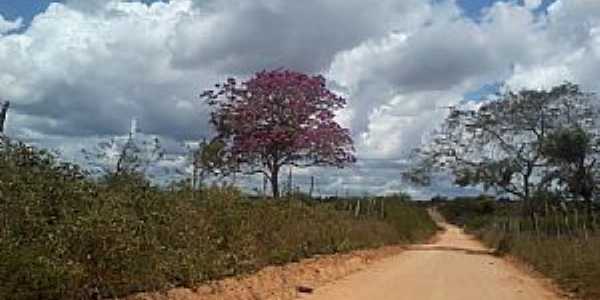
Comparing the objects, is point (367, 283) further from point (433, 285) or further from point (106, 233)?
point (106, 233)

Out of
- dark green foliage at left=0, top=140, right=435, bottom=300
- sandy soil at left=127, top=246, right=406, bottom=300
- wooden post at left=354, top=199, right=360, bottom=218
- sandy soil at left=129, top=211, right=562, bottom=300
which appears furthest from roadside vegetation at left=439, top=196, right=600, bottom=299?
dark green foliage at left=0, top=140, right=435, bottom=300

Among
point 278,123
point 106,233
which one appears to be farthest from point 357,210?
point 106,233

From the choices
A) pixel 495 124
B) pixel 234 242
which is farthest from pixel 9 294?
pixel 495 124

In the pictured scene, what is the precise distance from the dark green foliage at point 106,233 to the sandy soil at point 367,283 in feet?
1.17

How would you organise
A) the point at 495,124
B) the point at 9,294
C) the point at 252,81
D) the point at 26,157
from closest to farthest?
the point at 9,294
the point at 26,157
the point at 252,81
the point at 495,124

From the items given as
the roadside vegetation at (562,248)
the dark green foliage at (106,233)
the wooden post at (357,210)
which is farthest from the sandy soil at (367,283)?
the wooden post at (357,210)

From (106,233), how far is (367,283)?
11.0m

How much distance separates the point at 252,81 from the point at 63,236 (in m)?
24.3

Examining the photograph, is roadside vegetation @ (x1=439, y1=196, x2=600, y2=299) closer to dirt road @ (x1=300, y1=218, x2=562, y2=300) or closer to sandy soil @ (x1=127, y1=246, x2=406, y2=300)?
dirt road @ (x1=300, y1=218, x2=562, y2=300)

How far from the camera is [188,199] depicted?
15.5 meters

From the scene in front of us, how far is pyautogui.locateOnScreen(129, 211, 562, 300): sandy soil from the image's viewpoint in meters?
15.6

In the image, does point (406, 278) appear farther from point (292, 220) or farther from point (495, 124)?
point (495, 124)

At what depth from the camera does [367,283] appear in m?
20.6

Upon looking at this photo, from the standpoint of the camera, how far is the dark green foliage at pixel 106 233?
9.86 meters
